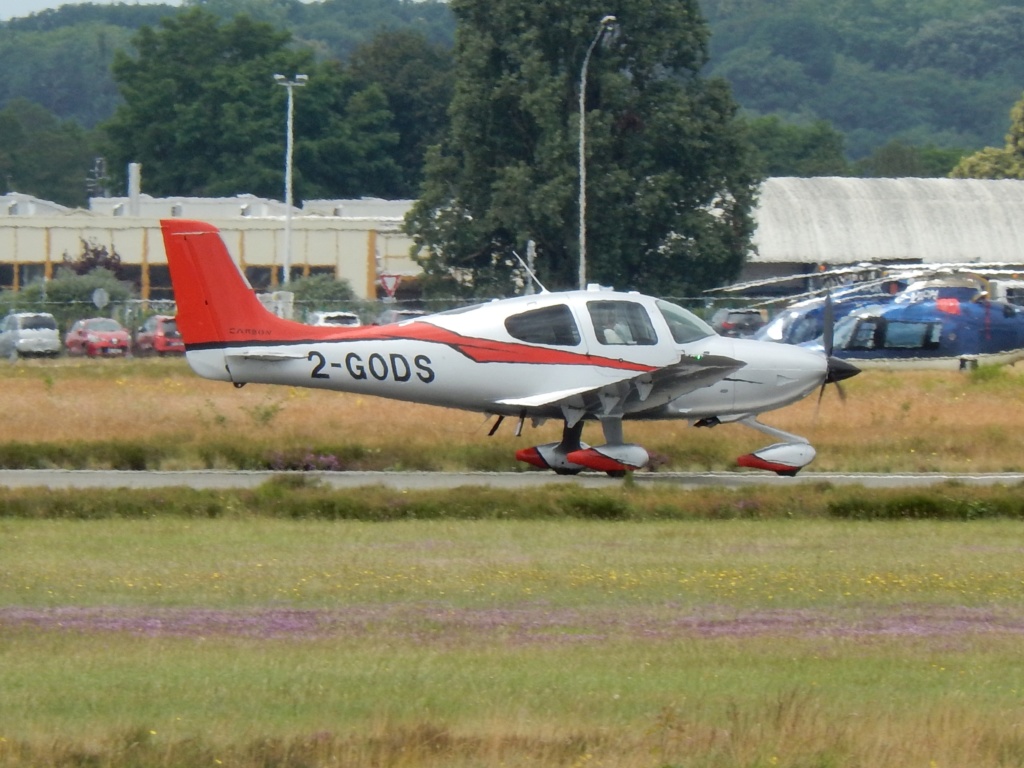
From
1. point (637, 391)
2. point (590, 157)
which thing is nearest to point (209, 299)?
point (637, 391)

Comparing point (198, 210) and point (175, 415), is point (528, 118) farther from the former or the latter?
point (175, 415)

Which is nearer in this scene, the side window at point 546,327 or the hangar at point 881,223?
the side window at point 546,327

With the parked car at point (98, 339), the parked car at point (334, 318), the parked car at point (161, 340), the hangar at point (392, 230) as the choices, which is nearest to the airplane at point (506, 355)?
the parked car at point (334, 318)

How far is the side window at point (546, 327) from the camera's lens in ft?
65.4

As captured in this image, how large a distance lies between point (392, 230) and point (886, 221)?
1003 inches

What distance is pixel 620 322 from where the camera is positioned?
2000 cm

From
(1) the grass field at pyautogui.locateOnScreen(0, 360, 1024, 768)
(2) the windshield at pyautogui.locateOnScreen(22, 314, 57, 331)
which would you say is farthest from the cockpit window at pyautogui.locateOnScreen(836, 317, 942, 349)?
(1) the grass field at pyautogui.locateOnScreen(0, 360, 1024, 768)

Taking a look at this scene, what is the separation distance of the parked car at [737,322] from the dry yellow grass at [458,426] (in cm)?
1341

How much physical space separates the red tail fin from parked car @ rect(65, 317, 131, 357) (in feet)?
89.6

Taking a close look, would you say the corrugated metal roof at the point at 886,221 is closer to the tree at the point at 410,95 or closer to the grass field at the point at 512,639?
the tree at the point at 410,95

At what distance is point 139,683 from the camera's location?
855cm

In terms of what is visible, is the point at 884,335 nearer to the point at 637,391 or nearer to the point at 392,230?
the point at 637,391

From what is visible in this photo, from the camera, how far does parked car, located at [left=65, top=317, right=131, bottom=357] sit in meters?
46.4

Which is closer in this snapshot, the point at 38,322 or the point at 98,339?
the point at 98,339
